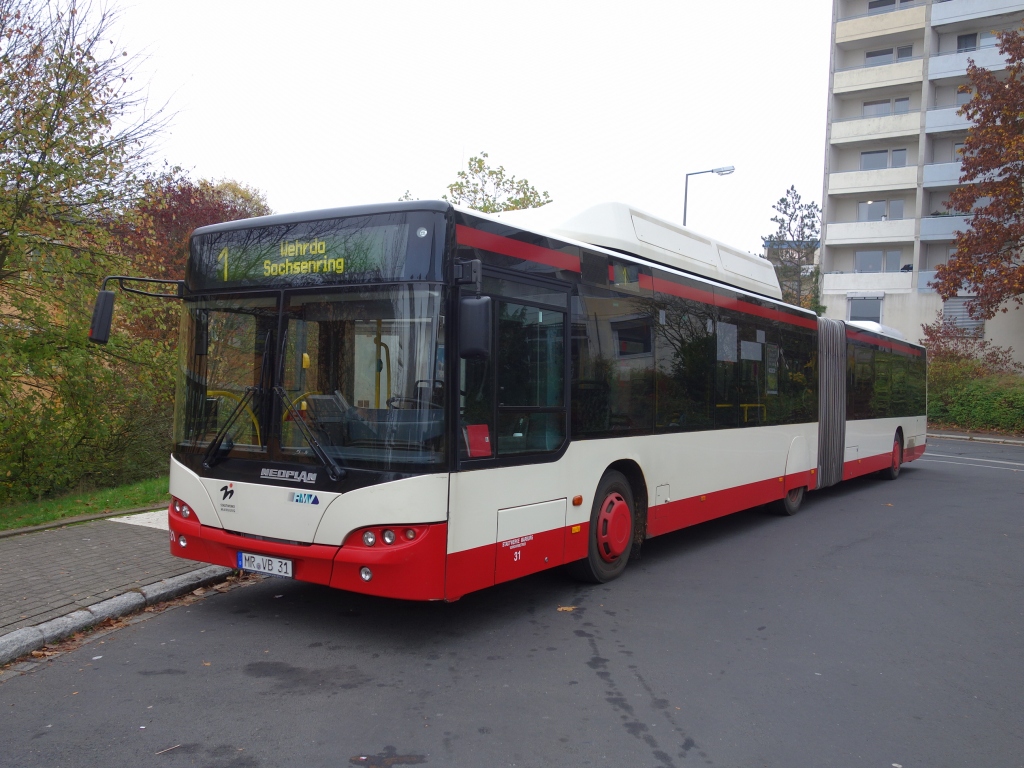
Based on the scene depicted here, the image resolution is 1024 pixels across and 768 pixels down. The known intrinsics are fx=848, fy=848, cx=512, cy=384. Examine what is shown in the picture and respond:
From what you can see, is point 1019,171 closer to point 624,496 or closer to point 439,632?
point 624,496

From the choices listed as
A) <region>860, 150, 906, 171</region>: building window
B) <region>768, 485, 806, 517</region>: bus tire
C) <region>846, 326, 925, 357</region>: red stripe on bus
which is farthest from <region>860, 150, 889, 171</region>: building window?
<region>768, 485, 806, 517</region>: bus tire

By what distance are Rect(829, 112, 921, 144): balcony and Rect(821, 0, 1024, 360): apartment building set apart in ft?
0.18

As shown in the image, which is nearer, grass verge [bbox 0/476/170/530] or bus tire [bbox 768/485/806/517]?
grass verge [bbox 0/476/170/530]

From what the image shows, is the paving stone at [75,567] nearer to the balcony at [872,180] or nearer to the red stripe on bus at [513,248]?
the red stripe on bus at [513,248]

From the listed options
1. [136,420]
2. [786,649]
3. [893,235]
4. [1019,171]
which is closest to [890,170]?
[893,235]

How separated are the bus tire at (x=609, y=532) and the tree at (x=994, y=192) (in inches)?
1107

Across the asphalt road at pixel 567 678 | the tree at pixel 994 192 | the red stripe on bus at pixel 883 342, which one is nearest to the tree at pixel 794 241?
the tree at pixel 994 192

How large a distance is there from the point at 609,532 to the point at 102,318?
4456 mm

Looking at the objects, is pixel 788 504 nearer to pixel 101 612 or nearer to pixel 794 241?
pixel 101 612

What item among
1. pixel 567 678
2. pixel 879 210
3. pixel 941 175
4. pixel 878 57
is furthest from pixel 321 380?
pixel 878 57

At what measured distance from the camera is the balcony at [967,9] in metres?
43.6

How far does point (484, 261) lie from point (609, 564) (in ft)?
10.5

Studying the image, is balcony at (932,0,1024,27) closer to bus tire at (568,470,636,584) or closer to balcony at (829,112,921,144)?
balcony at (829,112,921,144)

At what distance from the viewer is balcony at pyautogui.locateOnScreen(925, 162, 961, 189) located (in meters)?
44.5
